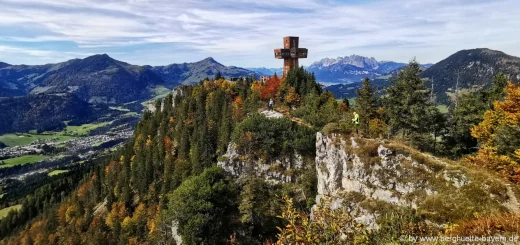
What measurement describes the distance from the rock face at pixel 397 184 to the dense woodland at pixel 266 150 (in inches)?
136

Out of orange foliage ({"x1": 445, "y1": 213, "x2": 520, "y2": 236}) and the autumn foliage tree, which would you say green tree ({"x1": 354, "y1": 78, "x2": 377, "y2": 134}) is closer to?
the autumn foliage tree

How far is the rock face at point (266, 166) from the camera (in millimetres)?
63000

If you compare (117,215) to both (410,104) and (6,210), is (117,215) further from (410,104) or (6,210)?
(6,210)

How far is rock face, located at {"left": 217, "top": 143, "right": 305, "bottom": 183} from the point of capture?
207 ft

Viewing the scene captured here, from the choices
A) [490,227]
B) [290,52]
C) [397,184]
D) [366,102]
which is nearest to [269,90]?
[290,52]

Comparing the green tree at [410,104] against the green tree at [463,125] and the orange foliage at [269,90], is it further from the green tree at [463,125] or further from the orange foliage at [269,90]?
the orange foliage at [269,90]

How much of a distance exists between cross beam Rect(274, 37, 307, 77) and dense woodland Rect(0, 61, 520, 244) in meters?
13.3

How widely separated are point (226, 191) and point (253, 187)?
251 inches

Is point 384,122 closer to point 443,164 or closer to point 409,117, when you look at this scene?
point 409,117

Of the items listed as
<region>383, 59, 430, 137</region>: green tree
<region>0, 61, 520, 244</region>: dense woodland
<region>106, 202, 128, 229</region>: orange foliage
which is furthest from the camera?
<region>106, 202, 128, 229</region>: orange foliage

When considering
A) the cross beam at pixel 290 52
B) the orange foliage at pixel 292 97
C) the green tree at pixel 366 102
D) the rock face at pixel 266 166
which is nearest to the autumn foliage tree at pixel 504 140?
the green tree at pixel 366 102

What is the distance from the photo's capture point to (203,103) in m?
117

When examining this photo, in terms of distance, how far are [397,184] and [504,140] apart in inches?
663

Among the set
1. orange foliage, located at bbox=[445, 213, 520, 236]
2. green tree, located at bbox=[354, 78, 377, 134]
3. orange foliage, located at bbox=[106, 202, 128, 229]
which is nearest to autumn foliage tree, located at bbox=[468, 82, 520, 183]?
green tree, located at bbox=[354, 78, 377, 134]
